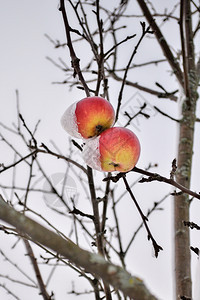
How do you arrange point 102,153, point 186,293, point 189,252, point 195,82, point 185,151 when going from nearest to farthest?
point 102,153, point 186,293, point 189,252, point 185,151, point 195,82

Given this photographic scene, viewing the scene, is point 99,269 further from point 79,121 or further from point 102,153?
point 79,121

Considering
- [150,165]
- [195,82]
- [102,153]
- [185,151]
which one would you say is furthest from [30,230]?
[195,82]

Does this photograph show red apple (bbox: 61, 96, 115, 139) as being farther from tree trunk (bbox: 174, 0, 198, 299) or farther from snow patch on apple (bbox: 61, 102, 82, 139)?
tree trunk (bbox: 174, 0, 198, 299)

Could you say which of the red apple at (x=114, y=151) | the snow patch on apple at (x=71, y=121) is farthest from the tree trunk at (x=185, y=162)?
the snow patch on apple at (x=71, y=121)

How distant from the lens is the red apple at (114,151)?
1.37 m

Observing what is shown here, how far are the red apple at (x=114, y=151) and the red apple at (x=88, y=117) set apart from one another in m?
0.07

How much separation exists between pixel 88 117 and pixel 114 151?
0.20m

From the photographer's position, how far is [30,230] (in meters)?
0.65

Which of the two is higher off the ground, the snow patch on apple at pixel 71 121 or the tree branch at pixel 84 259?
the snow patch on apple at pixel 71 121

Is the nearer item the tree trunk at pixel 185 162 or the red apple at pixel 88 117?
the red apple at pixel 88 117

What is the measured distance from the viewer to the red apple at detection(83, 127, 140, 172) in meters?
1.37

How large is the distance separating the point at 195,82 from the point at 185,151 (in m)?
0.80

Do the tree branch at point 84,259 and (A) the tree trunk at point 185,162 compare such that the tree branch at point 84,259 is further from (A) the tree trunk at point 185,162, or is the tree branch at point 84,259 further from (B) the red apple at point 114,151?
(A) the tree trunk at point 185,162

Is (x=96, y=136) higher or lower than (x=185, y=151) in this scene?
lower
